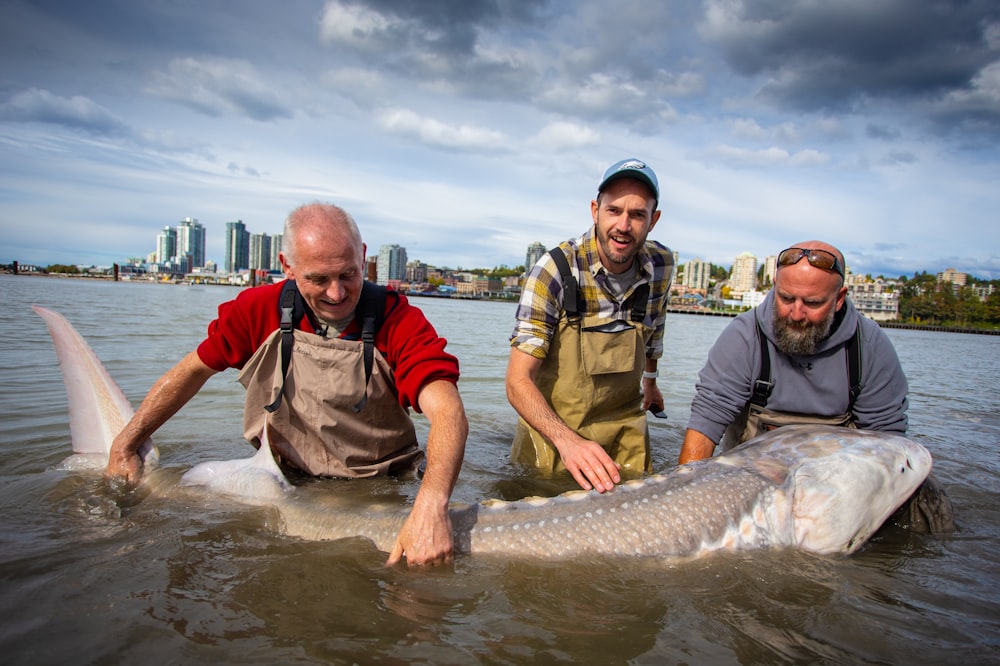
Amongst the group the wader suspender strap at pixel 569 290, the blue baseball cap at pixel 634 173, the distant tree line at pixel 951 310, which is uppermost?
the distant tree line at pixel 951 310

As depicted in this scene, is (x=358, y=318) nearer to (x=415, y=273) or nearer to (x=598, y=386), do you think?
(x=598, y=386)

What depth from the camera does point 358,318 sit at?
3.29 metres

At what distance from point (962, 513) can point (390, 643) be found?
147 inches

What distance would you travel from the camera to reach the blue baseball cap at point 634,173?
12.2ft

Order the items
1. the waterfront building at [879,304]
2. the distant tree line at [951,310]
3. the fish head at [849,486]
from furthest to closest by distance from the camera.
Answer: the waterfront building at [879,304], the distant tree line at [951,310], the fish head at [849,486]

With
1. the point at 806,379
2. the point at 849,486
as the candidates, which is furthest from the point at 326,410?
the point at 806,379

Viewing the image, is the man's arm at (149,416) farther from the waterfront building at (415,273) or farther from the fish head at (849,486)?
the waterfront building at (415,273)

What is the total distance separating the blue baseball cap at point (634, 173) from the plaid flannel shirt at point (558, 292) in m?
0.45

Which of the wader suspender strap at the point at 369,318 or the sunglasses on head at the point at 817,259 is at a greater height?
the sunglasses on head at the point at 817,259

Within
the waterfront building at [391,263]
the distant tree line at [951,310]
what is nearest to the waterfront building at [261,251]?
the waterfront building at [391,263]

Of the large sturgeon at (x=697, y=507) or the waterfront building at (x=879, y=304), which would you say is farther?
the waterfront building at (x=879, y=304)

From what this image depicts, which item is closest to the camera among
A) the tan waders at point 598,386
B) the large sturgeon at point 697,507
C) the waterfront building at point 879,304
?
the large sturgeon at point 697,507

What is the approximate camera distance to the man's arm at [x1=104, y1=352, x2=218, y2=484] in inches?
128

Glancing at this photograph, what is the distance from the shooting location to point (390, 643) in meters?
1.97
